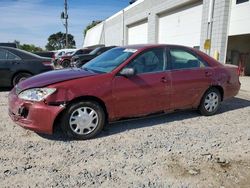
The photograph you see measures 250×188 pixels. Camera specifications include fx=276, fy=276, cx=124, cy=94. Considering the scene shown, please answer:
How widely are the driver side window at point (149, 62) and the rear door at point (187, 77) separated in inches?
9.3

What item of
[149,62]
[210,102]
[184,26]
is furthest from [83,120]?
[184,26]

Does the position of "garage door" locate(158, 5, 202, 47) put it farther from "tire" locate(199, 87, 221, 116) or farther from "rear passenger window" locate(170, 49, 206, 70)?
"rear passenger window" locate(170, 49, 206, 70)

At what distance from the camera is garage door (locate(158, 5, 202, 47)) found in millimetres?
16688

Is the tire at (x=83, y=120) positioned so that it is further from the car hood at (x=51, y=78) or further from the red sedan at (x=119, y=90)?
the car hood at (x=51, y=78)

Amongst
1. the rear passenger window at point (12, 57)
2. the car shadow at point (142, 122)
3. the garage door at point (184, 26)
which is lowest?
the car shadow at point (142, 122)

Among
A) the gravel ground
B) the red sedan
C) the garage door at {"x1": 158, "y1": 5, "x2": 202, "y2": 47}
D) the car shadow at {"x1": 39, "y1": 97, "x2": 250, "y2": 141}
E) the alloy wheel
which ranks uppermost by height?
the garage door at {"x1": 158, "y1": 5, "x2": 202, "y2": 47}

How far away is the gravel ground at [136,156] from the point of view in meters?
3.18

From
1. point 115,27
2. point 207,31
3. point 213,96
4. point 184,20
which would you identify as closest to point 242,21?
point 207,31

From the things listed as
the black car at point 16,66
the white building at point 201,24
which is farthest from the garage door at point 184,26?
the black car at point 16,66

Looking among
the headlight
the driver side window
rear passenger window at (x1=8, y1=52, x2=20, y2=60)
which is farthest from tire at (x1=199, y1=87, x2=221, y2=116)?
rear passenger window at (x1=8, y1=52, x2=20, y2=60)

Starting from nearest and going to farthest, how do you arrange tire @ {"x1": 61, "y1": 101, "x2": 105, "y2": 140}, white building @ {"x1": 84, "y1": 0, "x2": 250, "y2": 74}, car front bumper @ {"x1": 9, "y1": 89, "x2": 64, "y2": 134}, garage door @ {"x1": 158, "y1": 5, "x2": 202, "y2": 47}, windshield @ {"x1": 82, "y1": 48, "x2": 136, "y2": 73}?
car front bumper @ {"x1": 9, "y1": 89, "x2": 64, "y2": 134}, tire @ {"x1": 61, "y1": 101, "x2": 105, "y2": 140}, windshield @ {"x1": 82, "y1": 48, "x2": 136, "y2": 73}, white building @ {"x1": 84, "y1": 0, "x2": 250, "y2": 74}, garage door @ {"x1": 158, "y1": 5, "x2": 202, "y2": 47}

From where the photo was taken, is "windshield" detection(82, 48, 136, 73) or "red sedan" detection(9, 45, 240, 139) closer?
"red sedan" detection(9, 45, 240, 139)

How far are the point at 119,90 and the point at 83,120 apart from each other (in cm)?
76

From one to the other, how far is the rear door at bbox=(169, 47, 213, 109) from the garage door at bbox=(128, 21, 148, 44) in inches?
798
